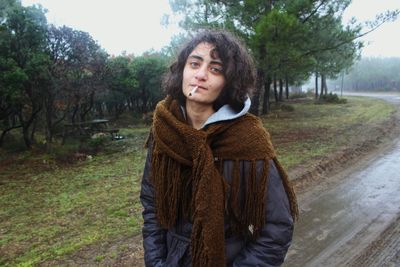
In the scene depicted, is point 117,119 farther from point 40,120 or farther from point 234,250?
point 234,250

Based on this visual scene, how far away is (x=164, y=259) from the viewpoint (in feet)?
5.92

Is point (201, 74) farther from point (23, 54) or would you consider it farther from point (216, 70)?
point (23, 54)

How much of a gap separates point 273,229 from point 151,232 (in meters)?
0.64

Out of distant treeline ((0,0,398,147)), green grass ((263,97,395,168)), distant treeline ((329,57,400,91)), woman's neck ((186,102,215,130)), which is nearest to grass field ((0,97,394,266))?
green grass ((263,97,395,168))

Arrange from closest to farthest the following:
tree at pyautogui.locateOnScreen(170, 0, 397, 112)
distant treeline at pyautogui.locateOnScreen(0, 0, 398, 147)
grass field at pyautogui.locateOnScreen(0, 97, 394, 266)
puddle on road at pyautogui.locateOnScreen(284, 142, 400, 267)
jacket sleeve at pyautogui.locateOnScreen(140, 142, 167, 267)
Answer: jacket sleeve at pyautogui.locateOnScreen(140, 142, 167, 267)
puddle on road at pyautogui.locateOnScreen(284, 142, 400, 267)
grass field at pyautogui.locateOnScreen(0, 97, 394, 266)
distant treeline at pyautogui.locateOnScreen(0, 0, 398, 147)
tree at pyautogui.locateOnScreen(170, 0, 397, 112)

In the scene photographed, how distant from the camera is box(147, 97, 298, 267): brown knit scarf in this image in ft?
5.04

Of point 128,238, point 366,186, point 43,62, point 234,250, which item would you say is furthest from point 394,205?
point 43,62

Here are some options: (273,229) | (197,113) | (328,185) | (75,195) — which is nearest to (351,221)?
(328,185)

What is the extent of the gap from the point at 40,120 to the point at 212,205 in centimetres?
1146

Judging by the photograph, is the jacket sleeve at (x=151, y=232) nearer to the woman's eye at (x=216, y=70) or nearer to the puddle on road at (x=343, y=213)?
the woman's eye at (x=216, y=70)

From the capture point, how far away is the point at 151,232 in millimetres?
1854

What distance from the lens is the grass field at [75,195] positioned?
4031mm

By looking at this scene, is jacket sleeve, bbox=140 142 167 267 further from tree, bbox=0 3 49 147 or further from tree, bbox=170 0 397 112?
tree, bbox=170 0 397 112

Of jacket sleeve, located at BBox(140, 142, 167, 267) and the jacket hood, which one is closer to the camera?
the jacket hood
